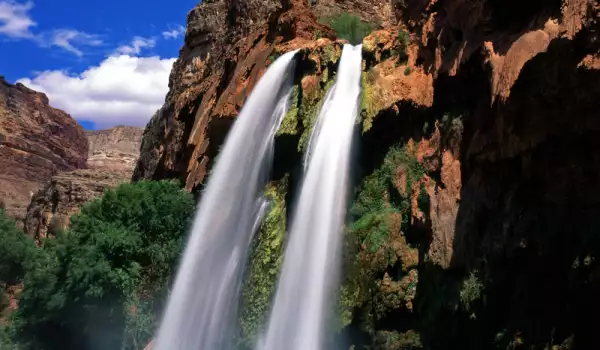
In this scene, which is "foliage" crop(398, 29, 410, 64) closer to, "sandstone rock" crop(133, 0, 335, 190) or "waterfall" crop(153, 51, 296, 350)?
"waterfall" crop(153, 51, 296, 350)

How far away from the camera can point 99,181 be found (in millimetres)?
54031

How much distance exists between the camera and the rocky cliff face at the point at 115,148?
10256 centimetres

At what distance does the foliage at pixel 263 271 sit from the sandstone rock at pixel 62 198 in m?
34.9

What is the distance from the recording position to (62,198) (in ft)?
169

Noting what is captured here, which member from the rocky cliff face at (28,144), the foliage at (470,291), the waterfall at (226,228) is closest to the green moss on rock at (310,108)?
the waterfall at (226,228)

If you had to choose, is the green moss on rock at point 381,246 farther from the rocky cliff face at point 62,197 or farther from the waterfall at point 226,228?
the rocky cliff face at point 62,197

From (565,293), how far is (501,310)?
1528 millimetres

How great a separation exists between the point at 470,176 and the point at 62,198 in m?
45.3

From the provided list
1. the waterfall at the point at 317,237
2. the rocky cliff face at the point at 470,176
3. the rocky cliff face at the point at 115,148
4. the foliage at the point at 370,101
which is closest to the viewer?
the rocky cliff face at the point at 470,176

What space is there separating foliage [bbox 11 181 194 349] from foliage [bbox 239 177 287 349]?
18.7 feet

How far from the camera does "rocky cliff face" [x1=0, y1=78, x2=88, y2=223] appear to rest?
268ft

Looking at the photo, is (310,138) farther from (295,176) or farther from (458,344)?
(458,344)

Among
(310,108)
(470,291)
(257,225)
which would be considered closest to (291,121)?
(310,108)

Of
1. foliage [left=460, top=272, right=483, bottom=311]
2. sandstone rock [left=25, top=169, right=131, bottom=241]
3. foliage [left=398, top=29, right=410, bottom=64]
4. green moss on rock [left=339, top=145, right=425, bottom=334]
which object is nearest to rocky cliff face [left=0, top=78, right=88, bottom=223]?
sandstone rock [left=25, top=169, right=131, bottom=241]
